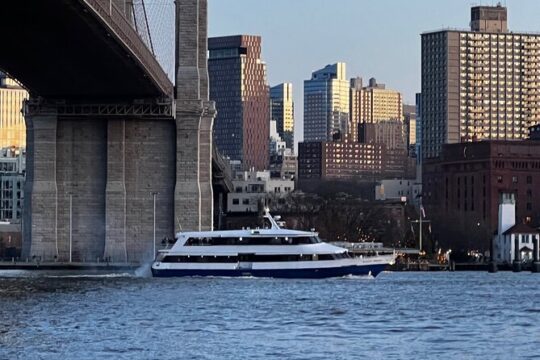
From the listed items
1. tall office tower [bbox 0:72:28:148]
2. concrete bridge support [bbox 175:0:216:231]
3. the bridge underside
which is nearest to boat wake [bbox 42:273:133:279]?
concrete bridge support [bbox 175:0:216:231]

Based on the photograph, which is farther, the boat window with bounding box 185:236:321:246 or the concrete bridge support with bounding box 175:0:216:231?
the concrete bridge support with bounding box 175:0:216:231

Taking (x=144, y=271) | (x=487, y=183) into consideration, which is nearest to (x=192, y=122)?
(x=144, y=271)

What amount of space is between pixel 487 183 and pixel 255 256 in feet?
208

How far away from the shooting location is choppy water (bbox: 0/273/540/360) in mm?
39656

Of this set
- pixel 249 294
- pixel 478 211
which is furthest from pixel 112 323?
pixel 478 211

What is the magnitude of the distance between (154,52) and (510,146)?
6145cm

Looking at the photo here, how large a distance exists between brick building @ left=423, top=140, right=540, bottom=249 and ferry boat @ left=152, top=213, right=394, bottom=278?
57.9 metres

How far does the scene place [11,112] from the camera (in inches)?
7495

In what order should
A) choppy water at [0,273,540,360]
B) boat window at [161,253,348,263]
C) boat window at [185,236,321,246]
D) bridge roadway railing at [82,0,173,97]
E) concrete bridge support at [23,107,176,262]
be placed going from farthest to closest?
concrete bridge support at [23,107,176,262] → boat window at [161,253,348,263] → boat window at [185,236,321,246] → bridge roadway railing at [82,0,173,97] → choppy water at [0,273,540,360]

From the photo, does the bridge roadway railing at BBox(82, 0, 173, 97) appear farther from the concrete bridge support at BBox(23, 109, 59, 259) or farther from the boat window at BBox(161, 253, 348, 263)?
the boat window at BBox(161, 253, 348, 263)

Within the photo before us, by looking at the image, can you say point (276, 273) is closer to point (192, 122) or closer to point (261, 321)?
point (192, 122)

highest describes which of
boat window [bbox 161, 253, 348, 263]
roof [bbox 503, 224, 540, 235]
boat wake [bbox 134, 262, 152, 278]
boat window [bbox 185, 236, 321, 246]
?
roof [bbox 503, 224, 540, 235]

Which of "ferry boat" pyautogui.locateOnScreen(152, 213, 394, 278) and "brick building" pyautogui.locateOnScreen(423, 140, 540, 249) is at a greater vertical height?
"brick building" pyautogui.locateOnScreen(423, 140, 540, 249)

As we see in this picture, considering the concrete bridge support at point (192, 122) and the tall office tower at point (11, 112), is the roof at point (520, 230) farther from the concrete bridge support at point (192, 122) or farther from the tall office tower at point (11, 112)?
the tall office tower at point (11, 112)
